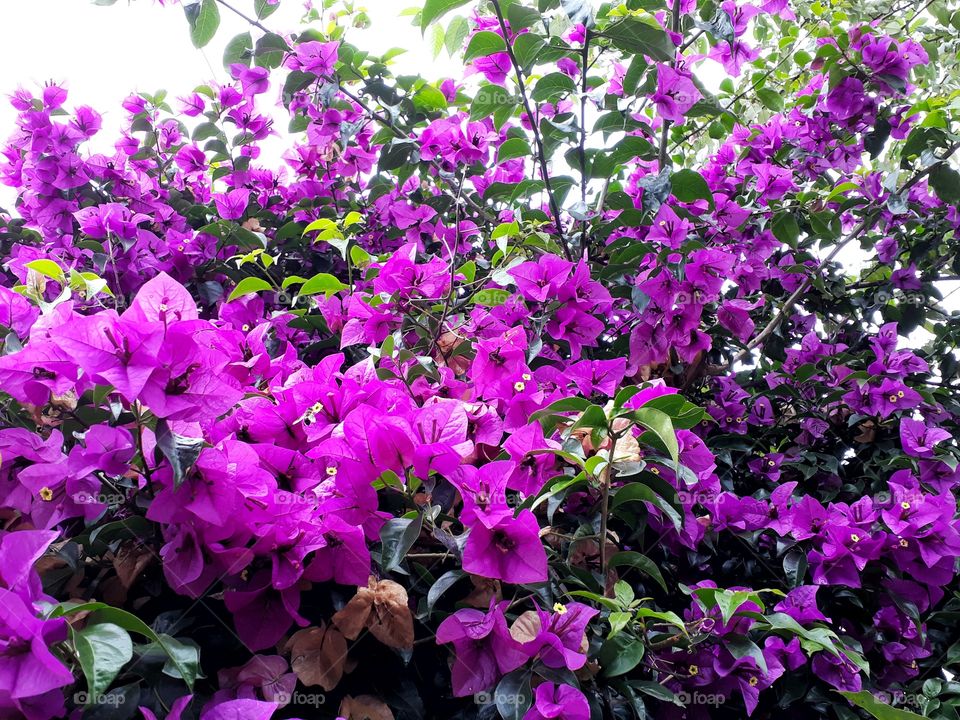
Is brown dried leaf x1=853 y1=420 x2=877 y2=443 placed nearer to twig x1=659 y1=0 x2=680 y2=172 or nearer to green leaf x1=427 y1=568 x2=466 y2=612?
twig x1=659 y1=0 x2=680 y2=172

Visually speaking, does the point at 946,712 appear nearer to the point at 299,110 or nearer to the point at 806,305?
the point at 806,305

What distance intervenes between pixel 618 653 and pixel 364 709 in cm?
32

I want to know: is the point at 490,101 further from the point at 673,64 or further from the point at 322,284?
the point at 322,284

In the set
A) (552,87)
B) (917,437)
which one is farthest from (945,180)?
(552,87)

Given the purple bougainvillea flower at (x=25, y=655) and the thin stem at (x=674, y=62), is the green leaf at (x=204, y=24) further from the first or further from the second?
the purple bougainvillea flower at (x=25, y=655)

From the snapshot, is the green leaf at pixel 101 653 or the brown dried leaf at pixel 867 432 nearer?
the green leaf at pixel 101 653

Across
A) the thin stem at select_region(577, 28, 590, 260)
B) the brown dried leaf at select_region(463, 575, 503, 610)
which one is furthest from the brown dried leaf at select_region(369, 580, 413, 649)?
the thin stem at select_region(577, 28, 590, 260)

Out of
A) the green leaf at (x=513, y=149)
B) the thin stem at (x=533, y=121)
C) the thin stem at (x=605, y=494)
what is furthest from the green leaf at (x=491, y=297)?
the thin stem at (x=605, y=494)

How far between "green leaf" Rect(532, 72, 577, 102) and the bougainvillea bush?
2 cm

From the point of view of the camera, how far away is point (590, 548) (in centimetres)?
104

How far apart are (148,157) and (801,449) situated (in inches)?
73.1

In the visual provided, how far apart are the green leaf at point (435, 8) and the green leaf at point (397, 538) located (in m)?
0.84

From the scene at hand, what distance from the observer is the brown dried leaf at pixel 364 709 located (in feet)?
2.73

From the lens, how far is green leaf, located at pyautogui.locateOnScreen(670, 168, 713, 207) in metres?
1.44
